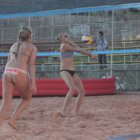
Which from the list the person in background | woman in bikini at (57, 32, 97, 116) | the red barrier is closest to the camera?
woman in bikini at (57, 32, 97, 116)

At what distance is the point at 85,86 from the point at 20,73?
285 inches

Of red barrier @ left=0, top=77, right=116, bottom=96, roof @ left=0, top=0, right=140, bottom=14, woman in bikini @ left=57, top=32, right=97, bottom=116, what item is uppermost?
roof @ left=0, top=0, right=140, bottom=14

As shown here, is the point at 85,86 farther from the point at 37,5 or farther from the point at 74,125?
the point at 74,125

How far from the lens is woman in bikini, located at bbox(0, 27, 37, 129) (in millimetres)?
4922

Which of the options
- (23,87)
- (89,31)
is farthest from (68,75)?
(89,31)

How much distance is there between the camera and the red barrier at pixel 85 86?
1176 centimetres

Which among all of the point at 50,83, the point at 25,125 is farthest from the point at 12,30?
the point at 25,125

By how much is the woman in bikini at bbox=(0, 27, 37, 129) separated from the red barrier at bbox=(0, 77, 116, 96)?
255 inches

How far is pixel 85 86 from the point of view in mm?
12039

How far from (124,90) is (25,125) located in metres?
8.02

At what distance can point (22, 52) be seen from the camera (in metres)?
5.05

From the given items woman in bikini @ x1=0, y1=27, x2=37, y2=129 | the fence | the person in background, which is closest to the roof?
the fence

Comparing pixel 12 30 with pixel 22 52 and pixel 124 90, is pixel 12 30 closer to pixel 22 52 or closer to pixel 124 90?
pixel 124 90

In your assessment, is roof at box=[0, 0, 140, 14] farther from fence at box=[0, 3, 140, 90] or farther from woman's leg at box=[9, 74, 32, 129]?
woman's leg at box=[9, 74, 32, 129]
